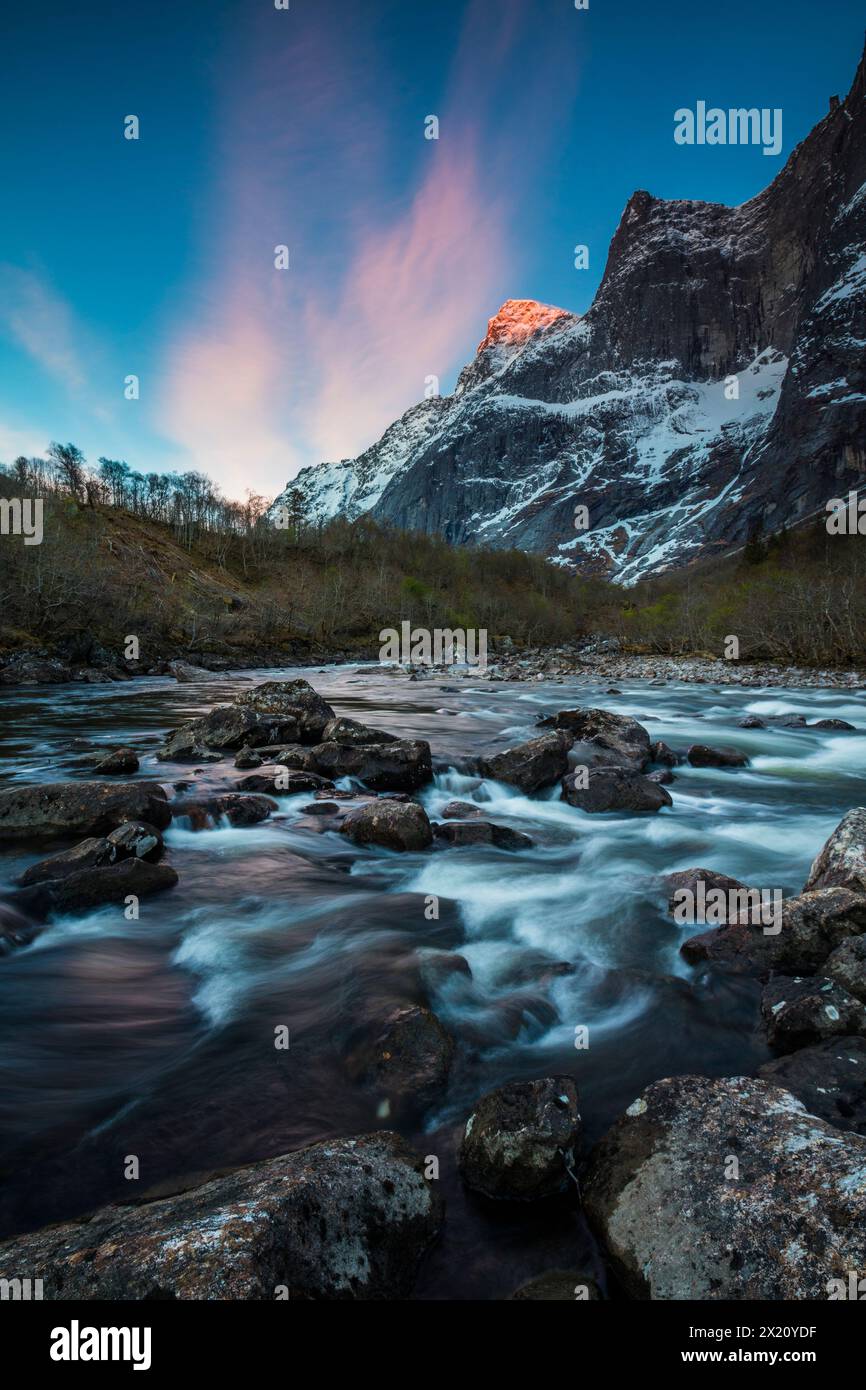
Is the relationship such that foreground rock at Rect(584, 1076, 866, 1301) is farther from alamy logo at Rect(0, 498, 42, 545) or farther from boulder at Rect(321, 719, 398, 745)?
alamy logo at Rect(0, 498, 42, 545)

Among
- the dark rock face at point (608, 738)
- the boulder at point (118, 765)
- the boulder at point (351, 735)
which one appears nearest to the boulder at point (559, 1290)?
the dark rock face at point (608, 738)

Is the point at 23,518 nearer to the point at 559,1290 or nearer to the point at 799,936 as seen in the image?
the point at 799,936

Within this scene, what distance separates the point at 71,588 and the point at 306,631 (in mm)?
27073

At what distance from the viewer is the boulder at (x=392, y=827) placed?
8164 mm

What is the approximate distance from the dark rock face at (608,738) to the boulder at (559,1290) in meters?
9.13

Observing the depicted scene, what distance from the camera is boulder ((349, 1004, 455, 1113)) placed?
3.77 meters

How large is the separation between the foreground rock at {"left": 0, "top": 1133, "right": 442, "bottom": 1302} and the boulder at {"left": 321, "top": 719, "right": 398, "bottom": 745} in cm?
982

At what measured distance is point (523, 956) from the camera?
19.3 feet

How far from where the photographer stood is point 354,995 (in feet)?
16.5

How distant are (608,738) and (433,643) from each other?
6876 cm
